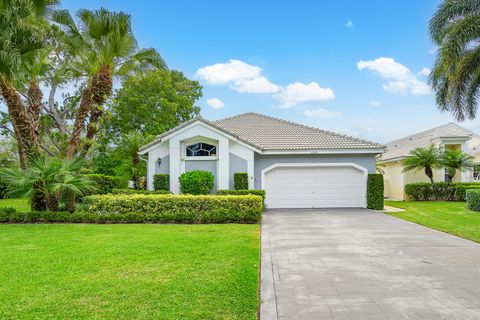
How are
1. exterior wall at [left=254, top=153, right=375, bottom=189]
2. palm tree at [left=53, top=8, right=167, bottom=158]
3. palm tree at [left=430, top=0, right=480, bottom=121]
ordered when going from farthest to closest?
1. exterior wall at [left=254, top=153, right=375, bottom=189]
2. palm tree at [left=53, top=8, right=167, bottom=158]
3. palm tree at [left=430, top=0, right=480, bottom=121]

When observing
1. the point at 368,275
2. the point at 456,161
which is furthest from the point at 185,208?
the point at 456,161

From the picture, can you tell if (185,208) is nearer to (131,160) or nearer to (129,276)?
(129,276)

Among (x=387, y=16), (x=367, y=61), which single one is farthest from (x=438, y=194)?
(x=387, y=16)

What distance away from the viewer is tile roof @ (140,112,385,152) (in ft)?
61.1

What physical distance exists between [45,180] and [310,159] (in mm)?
12439

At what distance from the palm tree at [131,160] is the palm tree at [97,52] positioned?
5.66 meters

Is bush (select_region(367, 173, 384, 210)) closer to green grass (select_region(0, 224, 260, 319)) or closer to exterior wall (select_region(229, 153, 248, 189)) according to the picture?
exterior wall (select_region(229, 153, 248, 189))

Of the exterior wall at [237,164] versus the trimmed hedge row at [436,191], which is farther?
the trimmed hedge row at [436,191]

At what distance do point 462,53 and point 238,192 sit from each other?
34.6 ft

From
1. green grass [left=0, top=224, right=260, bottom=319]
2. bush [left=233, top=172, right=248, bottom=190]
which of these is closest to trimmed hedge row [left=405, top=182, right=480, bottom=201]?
bush [left=233, top=172, right=248, bottom=190]

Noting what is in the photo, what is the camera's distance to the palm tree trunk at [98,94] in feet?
49.7

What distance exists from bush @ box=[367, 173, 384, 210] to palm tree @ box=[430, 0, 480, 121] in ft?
15.0

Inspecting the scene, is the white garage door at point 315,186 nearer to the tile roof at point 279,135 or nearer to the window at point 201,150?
the tile roof at point 279,135

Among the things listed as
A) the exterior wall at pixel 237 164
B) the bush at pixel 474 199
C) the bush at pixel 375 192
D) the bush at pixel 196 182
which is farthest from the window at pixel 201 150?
the bush at pixel 474 199
